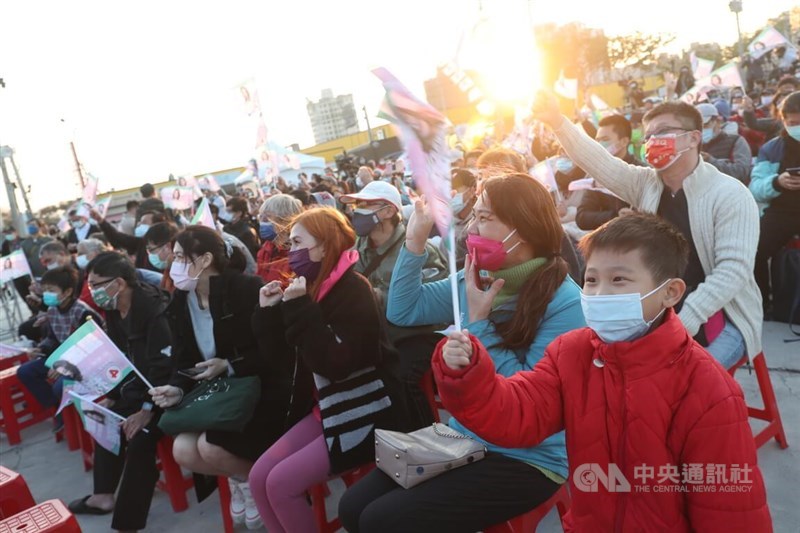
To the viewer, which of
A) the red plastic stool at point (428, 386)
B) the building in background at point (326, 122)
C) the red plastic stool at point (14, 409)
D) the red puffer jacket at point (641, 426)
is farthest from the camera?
the building in background at point (326, 122)

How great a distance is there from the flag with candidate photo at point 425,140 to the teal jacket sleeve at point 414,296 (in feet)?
3.58

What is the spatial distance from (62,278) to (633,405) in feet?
15.0

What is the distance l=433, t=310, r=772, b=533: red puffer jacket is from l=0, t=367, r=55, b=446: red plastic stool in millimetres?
5440

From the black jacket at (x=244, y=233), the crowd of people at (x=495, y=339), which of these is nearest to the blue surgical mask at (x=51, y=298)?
the crowd of people at (x=495, y=339)

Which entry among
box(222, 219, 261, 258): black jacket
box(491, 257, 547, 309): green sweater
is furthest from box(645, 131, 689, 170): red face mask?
box(222, 219, 261, 258): black jacket

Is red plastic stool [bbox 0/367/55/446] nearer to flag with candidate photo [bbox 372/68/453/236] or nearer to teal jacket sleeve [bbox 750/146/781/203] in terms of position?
flag with candidate photo [bbox 372/68/453/236]

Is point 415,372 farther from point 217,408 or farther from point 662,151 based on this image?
point 662,151

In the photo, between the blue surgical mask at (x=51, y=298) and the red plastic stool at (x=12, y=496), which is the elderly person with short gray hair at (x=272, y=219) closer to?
the blue surgical mask at (x=51, y=298)

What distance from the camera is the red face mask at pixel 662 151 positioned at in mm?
2678

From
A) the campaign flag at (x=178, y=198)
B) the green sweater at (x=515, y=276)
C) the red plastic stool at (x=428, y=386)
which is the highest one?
the campaign flag at (x=178, y=198)

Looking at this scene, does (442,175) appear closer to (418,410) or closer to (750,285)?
(418,410)

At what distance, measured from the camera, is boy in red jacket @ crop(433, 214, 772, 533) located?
147 centimetres

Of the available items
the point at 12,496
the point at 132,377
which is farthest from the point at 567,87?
the point at 12,496

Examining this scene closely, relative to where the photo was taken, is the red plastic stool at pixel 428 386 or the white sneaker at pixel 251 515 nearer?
the red plastic stool at pixel 428 386
